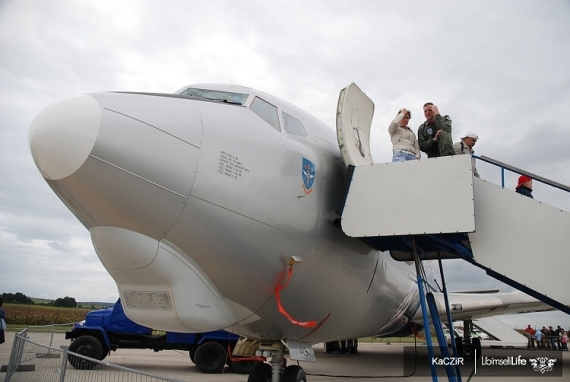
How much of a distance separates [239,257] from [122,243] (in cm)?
125

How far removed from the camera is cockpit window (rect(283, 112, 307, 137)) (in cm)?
628

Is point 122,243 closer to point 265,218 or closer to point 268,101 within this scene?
point 265,218

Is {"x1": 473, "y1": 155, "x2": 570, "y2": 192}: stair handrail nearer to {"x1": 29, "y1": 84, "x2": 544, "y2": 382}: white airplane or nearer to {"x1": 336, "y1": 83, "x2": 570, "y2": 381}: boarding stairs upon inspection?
{"x1": 336, "y1": 83, "x2": 570, "y2": 381}: boarding stairs

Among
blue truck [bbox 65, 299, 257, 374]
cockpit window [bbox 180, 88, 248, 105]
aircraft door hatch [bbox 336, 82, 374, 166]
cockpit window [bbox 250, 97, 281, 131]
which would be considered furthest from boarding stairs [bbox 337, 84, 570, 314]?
blue truck [bbox 65, 299, 257, 374]

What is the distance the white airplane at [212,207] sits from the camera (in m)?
4.22

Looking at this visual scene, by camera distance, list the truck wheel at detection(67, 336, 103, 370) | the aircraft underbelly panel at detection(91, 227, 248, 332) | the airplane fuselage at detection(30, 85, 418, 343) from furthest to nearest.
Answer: the truck wheel at detection(67, 336, 103, 370)
the aircraft underbelly panel at detection(91, 227, 248, 332)
the airplane fuselage at detection(30, 85, 418, 343)

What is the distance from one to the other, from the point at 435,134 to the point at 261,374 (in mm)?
4524

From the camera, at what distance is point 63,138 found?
4027 mm

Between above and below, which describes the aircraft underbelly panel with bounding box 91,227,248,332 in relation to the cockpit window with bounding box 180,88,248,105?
below

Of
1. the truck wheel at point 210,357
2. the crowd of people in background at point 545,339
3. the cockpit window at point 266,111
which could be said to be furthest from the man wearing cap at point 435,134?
the crowd of people in background at point 545,339

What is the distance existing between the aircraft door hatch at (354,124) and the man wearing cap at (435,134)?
2.79ft

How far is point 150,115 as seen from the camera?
4543mm

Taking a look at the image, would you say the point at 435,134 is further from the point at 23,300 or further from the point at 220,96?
the point at 23,300

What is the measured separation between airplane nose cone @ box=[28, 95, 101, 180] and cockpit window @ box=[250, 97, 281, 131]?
2256mm
